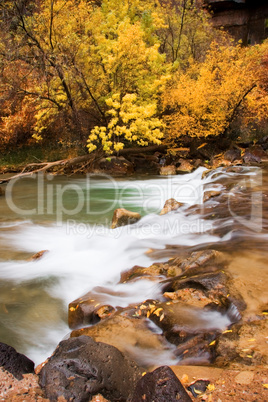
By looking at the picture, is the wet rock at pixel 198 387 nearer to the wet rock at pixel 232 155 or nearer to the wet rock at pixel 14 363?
the wet rock at pixel 14 363

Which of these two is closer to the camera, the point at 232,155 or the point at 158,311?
the point at 158,311

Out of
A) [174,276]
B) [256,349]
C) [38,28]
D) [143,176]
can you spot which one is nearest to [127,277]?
[174,276]

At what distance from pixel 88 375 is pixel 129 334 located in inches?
37.6

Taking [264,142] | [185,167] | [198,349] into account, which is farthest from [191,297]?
[264,142]

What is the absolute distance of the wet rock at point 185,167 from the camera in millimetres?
15422

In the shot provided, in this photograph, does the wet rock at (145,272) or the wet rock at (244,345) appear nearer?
the wet rock at (244,345)

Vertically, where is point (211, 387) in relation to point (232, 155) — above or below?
below

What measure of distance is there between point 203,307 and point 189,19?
22735 mm

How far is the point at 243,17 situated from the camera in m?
27.6

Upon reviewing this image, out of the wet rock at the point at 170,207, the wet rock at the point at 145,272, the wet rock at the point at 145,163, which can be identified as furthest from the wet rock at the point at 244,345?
the wet rock at the point at 145,163

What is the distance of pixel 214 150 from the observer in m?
16.7

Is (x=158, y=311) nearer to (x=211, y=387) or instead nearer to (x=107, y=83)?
(x=211, y=387)

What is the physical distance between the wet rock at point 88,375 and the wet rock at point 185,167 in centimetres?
1346

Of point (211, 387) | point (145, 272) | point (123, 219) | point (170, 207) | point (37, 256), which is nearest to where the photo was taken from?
point (211, 387)
